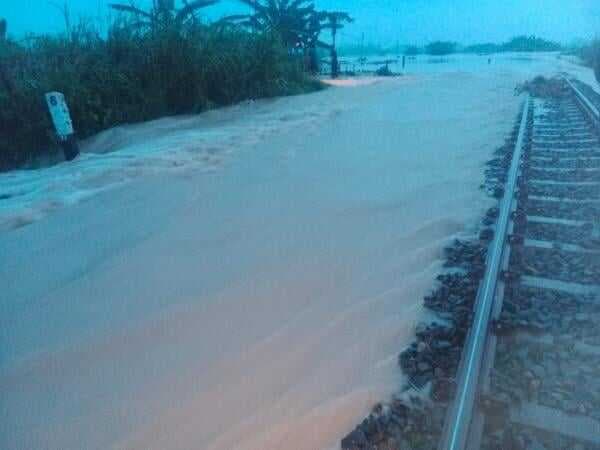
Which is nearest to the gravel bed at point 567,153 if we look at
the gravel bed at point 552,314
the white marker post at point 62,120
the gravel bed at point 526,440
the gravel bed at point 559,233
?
the gravel bed at point 559,233

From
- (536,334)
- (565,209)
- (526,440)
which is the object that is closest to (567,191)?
(565,209)

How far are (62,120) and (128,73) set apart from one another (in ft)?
10.4

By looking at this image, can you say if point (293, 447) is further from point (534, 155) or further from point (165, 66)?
point (165, 66)

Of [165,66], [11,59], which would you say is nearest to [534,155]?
[165,66]

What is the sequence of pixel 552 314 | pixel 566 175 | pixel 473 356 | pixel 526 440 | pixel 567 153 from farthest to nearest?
pixel 567 153
pixel 566 175
pixel 552 314
pixel 473 356
pixel 526 440

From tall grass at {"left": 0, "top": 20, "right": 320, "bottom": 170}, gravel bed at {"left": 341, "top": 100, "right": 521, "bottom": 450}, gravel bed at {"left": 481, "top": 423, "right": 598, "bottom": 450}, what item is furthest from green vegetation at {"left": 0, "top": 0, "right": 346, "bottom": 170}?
gravel bed at {"left": 481, "top": 423, "right": 598, "bottom": 450}

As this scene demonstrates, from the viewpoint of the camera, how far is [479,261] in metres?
3.17

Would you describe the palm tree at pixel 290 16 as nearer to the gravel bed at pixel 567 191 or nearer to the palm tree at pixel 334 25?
the palm tree at pixel 334 25

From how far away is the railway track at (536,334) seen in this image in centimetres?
184

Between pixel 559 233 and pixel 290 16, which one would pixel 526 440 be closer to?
pixel 559 233

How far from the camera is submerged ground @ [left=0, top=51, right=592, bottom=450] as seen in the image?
205 centimetres

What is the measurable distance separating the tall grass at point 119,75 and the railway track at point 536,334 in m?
7.65

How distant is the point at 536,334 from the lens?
2.43 m

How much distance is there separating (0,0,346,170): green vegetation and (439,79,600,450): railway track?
7.67 meters
